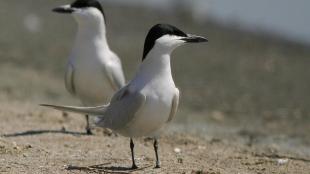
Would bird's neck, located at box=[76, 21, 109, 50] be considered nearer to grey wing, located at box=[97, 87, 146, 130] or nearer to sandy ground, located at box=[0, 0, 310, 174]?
sandy ground, located at box=[0, 0, 310, 174]

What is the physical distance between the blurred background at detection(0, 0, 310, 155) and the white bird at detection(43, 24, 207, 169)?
8.50 ft

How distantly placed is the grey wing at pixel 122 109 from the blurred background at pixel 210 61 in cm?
263

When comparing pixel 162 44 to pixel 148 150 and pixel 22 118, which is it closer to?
pixel 148 150

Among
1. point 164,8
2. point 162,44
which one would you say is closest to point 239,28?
point 164,8

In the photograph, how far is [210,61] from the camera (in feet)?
50.3

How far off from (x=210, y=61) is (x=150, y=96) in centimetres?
914

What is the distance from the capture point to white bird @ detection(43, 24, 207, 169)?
20.6 ft

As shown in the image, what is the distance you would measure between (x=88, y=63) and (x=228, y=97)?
442 centimetres

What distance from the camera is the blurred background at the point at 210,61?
35.3 ft

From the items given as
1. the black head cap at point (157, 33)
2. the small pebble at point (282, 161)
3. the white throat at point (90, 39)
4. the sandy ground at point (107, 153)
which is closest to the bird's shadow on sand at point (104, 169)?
the sandy ground at point (107, 153)

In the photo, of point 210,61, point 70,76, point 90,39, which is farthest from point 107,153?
point 210,61

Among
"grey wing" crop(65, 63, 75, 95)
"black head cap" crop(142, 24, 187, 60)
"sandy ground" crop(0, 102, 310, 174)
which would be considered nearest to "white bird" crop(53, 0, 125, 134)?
"grey wing" crop(65, 63, 75, 95)

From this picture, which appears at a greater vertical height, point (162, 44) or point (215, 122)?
point (162, 44)

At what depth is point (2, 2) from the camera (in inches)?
798
